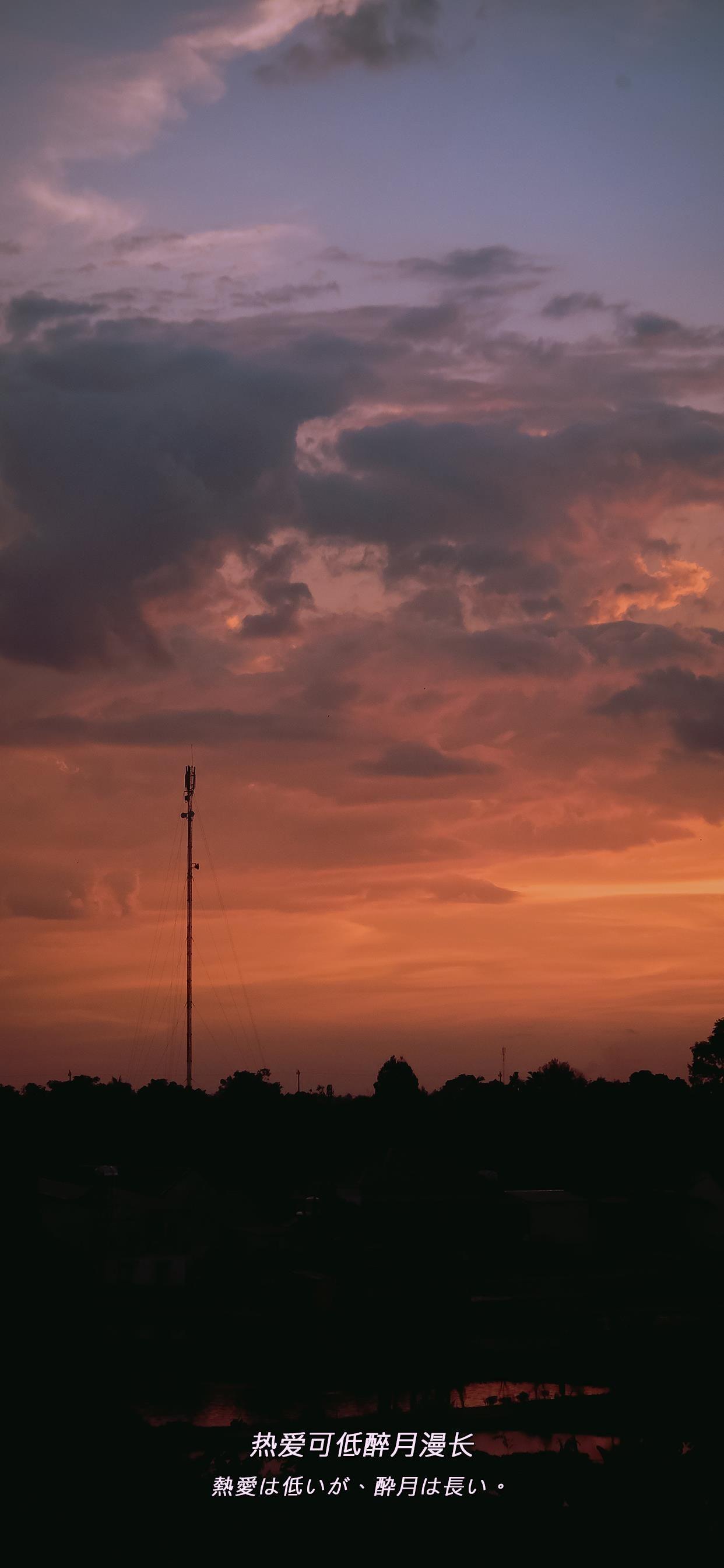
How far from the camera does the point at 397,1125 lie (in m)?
80.2

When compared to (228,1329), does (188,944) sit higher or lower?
higher

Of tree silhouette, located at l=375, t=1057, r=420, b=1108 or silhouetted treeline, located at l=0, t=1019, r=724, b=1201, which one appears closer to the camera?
silhouetted treeline, located at l=0, t=1019, r=724, b=1201

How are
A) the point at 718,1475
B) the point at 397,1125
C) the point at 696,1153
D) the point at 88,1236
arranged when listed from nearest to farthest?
1. the point at 718,1475
2. the point at 88,1236
3. the point at 696,1153
4. the point at 397,1125

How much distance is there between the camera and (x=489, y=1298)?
42.8 metres

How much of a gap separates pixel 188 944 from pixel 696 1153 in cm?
3127

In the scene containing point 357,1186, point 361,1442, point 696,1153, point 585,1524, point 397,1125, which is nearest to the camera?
point 585,1524

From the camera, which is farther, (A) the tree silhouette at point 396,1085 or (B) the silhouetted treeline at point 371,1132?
(A) the tree silhouette at point 396,1085

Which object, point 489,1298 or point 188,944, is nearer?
point 489,1298

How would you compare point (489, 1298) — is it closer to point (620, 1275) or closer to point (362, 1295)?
point (362, 1295)

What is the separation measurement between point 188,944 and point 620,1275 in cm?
2068

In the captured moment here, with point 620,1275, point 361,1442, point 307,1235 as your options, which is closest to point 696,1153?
point 620,1275

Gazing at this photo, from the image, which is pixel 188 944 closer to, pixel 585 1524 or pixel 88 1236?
pixel 88 1236

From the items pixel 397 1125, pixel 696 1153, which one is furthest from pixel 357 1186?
pixel 397 1125

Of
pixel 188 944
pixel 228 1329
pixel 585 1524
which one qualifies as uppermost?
pixel 188 944
